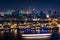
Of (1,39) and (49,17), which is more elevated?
(49,17)

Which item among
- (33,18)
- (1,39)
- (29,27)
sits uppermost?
(33,18)

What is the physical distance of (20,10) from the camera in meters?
2.56

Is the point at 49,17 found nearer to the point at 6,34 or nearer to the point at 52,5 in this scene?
the point at 52,5

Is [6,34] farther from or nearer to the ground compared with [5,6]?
nearer to the ground

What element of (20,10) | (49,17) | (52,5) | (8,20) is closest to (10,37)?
(8,20)

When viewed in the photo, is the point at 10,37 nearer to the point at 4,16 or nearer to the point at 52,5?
the point at 4,16

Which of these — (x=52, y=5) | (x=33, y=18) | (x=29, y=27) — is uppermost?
(x=52, y=5)

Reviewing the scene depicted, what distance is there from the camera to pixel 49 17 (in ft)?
8.45

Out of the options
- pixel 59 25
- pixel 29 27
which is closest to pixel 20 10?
pixel 29 27

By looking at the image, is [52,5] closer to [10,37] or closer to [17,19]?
[17,19]

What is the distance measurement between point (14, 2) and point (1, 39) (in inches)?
27.6

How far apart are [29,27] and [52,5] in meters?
0.57

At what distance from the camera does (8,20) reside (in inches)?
100

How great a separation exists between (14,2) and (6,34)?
0.59 meters
